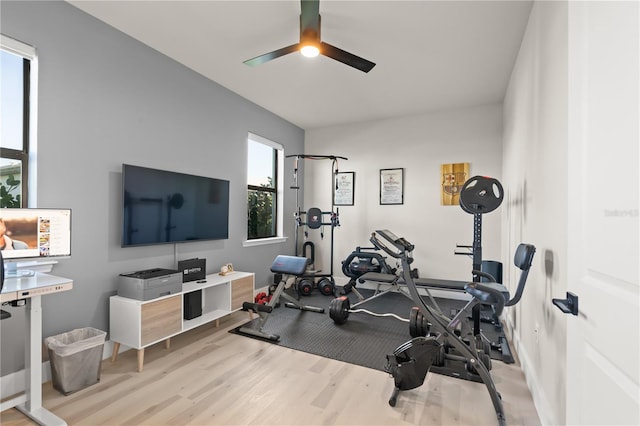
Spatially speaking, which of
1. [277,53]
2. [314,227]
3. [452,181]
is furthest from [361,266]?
[277,53]

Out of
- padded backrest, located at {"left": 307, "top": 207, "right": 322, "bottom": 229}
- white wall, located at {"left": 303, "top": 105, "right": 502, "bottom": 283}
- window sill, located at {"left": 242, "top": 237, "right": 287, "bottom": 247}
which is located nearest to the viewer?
window sill, located at {"left": 242, "top": 237, "right": 287, "bottom": 247}

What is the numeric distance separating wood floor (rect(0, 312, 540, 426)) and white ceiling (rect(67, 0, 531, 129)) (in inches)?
117

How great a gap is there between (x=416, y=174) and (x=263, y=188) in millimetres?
2565

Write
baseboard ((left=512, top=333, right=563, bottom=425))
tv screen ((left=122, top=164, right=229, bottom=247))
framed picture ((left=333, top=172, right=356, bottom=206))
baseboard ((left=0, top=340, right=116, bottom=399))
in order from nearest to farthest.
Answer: baseboard ((left=512, top=333, right=563, bottom=425))
baseboard ((left=0, top=340, right=116, bottom=399))
tv screen ((left=122, top=164, right=229, bottom=247))
framed picture ((left=333, top=172, right=356, bottom=206))

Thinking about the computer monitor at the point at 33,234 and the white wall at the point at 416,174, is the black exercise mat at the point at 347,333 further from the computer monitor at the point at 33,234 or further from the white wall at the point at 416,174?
the computer monitor at the point at 33,234

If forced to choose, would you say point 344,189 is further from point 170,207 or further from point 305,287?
point 170,207

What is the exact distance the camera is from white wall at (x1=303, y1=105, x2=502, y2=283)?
15.4 feet

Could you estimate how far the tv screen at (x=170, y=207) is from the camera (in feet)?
9.29

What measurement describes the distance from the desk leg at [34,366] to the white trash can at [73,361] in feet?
0.72

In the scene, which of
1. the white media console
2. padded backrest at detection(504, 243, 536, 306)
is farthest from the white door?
the white media console

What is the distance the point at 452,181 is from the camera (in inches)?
192

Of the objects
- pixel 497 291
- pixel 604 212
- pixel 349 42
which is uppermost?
pixel 349 42

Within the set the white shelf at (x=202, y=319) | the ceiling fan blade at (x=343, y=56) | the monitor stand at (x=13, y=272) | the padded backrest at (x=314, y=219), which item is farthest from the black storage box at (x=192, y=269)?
the ceiling fan blade at (x=343, y=56)

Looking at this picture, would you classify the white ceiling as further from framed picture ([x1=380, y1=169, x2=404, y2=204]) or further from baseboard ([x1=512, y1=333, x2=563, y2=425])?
baseboard ([x1=512, y1=333, x2=563, y2=425])
